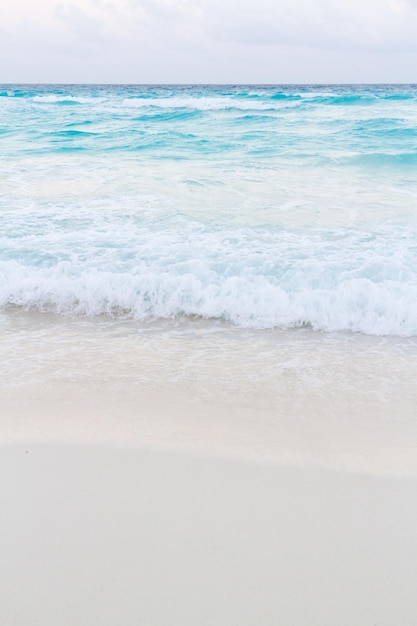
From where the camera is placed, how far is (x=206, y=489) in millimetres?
2594

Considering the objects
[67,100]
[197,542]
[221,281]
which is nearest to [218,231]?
[221,281]

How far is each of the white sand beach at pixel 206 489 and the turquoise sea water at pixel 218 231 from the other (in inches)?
38.4

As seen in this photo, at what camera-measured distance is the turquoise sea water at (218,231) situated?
5.00 m

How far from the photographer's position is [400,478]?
268cm

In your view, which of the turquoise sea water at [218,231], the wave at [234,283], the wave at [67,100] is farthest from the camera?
the wave at [67,100]

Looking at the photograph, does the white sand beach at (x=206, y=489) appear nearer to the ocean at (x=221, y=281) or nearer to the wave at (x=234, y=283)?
the ocean at (x=221, y=281)

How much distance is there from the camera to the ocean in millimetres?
3744

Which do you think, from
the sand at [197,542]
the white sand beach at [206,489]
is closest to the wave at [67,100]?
the white sand beach at [206,489]

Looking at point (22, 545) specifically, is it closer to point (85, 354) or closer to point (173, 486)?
point (173, 486)

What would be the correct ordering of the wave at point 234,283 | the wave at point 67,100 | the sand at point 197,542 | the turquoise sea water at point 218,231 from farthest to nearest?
the wave at point 67,100
the turquoise sea water at point 218,231
the wave at point 234,283
the sand at point 197,542

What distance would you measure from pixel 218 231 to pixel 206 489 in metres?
4.94

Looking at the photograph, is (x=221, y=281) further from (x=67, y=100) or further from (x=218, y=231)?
(x=67, y=100)

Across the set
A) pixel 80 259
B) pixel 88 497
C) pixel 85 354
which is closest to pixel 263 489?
pixel 88 497

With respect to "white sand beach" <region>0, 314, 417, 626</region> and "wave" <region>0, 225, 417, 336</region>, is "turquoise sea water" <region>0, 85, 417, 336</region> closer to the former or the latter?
"wave" <region>0, 225, 417, 336</region>
